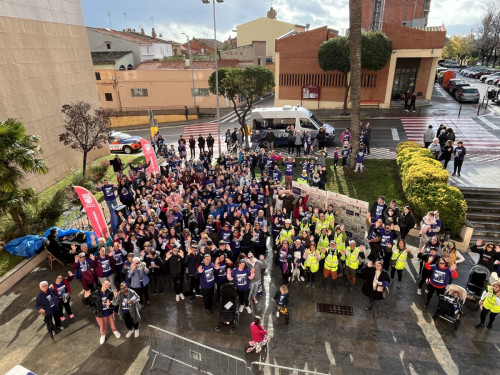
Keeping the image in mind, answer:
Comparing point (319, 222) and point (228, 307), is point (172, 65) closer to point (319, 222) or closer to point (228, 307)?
point (319, 222)

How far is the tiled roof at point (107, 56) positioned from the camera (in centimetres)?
3896

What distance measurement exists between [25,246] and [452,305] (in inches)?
540

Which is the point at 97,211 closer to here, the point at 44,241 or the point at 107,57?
the point at 44,241

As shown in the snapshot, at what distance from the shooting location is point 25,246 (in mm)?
11742

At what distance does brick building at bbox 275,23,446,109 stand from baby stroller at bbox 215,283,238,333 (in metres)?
29.0

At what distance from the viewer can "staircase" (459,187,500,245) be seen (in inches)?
485

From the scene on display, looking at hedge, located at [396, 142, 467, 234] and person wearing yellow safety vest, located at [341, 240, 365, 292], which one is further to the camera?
hedge, located at [396, 142, 467, 234]

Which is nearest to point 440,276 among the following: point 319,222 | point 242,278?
point 319,222

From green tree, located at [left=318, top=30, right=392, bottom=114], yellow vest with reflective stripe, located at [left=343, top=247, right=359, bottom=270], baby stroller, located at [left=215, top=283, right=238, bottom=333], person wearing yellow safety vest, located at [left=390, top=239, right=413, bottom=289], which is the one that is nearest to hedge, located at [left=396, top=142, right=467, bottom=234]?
person wearing yellow safety vest, located at [left=390, top=239, right=413, bottom=289]

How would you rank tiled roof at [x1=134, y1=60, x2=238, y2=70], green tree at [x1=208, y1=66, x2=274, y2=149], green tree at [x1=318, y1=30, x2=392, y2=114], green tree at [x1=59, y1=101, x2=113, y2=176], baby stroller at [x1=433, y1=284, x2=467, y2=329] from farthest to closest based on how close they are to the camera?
tiled roof at [x1=134, y1=60, x2=238, y2=70] → green tree at [x1=318, y1=30, x2=392, y2=114] → green tree at [x1=208, y1=66, x2=274, y2=149] → green tree at [x1=59, y1=101, x2=113, y2=176] → baby stroller at [x1=433, y1=284, x2=467, y2=329]

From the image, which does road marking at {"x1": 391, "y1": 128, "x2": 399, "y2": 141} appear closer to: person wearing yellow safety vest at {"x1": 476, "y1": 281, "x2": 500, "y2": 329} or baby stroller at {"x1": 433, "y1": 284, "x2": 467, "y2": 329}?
baby stroller at {"x1": 433, "y1": 284, "x2": 467, "y2": 329}

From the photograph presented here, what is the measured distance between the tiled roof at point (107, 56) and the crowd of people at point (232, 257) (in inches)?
1299

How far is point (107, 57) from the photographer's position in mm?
40062

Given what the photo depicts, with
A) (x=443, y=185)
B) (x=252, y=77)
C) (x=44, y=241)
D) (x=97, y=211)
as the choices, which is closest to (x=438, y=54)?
(x=252, y=77)
